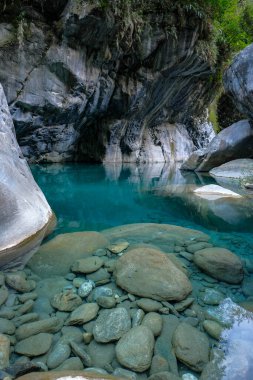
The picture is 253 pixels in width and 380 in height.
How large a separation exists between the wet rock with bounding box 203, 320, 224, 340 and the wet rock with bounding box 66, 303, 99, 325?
706 millimetres

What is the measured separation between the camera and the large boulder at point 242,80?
782 cm

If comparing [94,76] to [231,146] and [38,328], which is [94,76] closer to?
[231,146]

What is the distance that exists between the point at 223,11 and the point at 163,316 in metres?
12.4

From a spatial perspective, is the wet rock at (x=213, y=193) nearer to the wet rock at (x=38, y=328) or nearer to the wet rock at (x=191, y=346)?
the wet rock at (x=191, y=346)

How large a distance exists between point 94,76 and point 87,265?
350 inches

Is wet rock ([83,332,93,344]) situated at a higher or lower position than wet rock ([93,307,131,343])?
lower

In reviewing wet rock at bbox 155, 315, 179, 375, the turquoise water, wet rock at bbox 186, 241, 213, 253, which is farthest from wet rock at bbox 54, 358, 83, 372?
the turquoise water

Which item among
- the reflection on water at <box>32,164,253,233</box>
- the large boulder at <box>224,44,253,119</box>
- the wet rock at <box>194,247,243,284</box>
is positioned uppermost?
the large boulder at <box>224,44,253,119</box>

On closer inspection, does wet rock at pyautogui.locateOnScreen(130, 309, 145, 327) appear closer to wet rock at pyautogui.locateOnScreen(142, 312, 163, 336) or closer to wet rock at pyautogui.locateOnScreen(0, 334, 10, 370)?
wet rock at pyautogui.locateOnScreen(142, 312, 163, 336)

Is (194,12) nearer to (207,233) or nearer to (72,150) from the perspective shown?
(72,150)

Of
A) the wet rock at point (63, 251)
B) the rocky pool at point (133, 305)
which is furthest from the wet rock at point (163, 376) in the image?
the wet rock at point (63, 251)

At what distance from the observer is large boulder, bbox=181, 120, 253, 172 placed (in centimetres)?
1014

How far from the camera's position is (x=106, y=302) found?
2.01 m

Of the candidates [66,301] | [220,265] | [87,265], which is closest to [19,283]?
[66,301]
